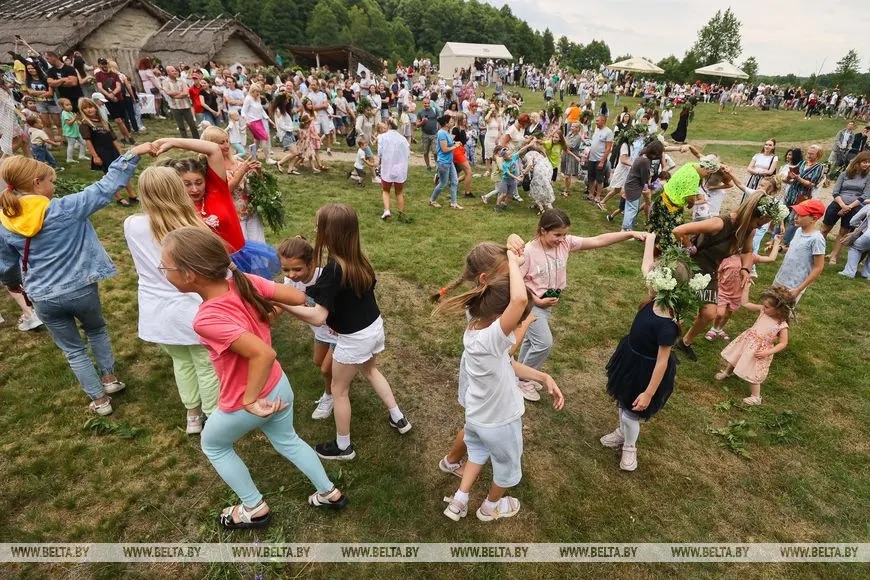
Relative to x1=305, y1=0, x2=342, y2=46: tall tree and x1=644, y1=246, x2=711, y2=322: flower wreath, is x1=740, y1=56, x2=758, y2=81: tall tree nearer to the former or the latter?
x1=305, y1=0, x2=342, y2=46: tall tree

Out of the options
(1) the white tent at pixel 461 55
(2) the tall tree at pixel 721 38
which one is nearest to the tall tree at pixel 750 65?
(2) the tall tree at pixel 721 38

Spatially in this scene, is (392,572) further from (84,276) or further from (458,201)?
(458,201)

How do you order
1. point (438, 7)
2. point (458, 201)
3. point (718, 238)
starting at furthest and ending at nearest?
point (438, 7), point (458, 201), point (718, 238)

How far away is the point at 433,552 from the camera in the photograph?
3.19m

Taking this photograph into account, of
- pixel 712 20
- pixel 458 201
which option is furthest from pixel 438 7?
pixel 458 201

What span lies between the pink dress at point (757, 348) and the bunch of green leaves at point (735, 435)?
606 millimetres

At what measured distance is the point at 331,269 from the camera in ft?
10.0

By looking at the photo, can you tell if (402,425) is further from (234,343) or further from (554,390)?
(234,343)

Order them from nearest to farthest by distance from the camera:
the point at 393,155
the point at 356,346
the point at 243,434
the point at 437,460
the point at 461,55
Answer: the point at 243,434
the point at 356,346
the point at 437,460
the point at 393,155
the point at 461,55

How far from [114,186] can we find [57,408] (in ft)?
8.02

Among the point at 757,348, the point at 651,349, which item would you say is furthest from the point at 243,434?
the point at 757,348

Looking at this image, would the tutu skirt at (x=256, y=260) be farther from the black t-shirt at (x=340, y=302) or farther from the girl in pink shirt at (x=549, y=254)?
the girl in pink shirt at (x=549, y=254)

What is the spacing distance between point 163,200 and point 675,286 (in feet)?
12.4

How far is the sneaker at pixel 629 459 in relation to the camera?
12.9ft
